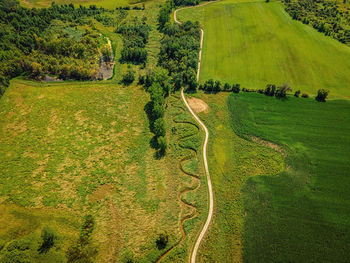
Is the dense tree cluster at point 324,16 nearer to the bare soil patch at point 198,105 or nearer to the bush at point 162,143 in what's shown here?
the bare soil patch at point 198,105

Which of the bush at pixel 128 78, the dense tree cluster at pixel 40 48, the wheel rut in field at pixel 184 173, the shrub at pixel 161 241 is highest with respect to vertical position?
the dense tree cluster at pixel 40 48

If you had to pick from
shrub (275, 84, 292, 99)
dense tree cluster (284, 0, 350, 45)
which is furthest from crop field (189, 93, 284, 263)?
dense tree cluster (284, 0, 350, 45)

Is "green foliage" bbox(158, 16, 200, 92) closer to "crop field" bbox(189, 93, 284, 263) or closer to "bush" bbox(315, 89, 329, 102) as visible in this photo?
"crop field" bbox(189, 93, 284, 263)

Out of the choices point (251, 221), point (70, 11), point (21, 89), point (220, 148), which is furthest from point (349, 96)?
point (70, 11)

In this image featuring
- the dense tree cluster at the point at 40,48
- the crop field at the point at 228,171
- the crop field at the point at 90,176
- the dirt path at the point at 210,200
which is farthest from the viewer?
the dense tree cluster at the point at 40,48

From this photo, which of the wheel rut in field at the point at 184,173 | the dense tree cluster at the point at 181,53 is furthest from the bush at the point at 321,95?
the wheel rut in field at the point at 184,173

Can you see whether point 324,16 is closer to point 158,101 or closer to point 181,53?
point 181,53
